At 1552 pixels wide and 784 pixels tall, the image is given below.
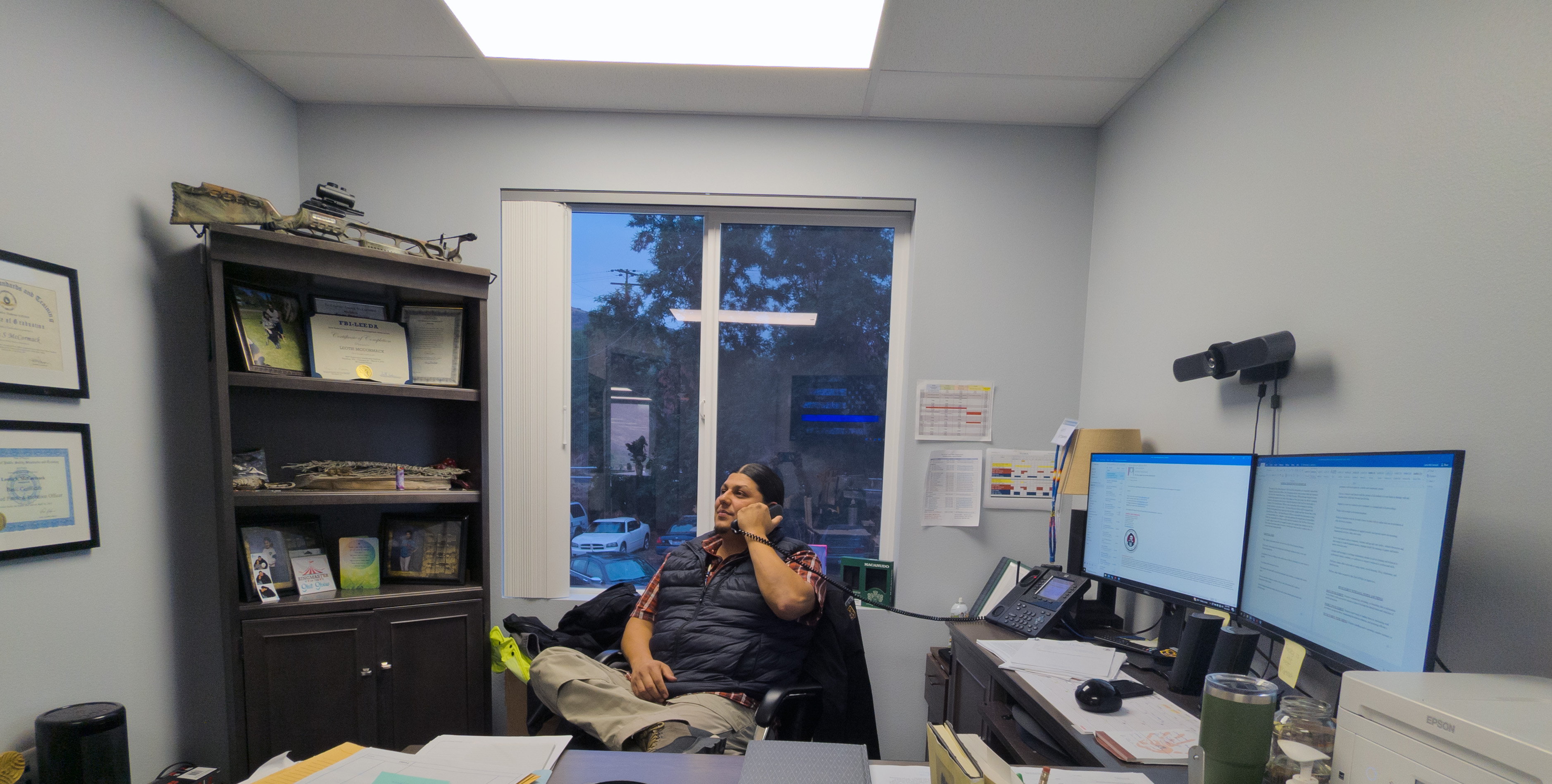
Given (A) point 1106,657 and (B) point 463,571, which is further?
(B) point 463,571

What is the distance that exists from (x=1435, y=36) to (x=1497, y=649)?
1135 millimetres

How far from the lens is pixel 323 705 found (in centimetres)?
203

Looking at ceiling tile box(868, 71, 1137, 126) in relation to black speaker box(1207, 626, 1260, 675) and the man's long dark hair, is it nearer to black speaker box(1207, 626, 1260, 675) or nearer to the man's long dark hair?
the man's long dark hair

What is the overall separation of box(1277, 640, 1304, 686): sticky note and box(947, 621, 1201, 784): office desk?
0.75ft

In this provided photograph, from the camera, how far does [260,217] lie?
76.4 inches

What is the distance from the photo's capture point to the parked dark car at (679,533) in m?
2.73

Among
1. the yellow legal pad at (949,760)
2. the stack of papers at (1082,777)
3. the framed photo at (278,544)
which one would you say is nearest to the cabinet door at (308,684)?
the framed photo at (278,544)

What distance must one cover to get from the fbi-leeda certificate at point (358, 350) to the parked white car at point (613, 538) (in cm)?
97

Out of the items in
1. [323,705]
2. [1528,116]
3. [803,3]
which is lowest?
A: [323,705]

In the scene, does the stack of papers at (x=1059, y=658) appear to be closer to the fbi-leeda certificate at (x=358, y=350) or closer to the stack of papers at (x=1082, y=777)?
A: the stack of papers at (x=1082, y=777)

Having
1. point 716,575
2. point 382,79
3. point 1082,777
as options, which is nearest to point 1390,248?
point 1082,777

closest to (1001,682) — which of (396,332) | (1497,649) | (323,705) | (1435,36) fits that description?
(1497,649)

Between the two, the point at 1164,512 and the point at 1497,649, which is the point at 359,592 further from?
the point at 1497,649

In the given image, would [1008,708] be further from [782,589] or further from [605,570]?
[605,570]
